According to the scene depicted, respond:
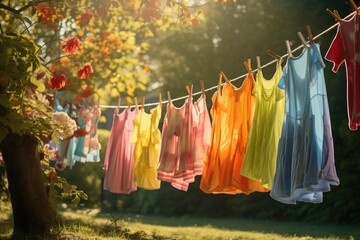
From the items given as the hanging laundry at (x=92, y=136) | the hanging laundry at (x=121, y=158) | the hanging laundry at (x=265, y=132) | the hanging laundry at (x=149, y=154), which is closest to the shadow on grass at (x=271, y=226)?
the hanging laundry at (x=92, y=136)

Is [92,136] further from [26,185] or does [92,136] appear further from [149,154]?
[26,185]

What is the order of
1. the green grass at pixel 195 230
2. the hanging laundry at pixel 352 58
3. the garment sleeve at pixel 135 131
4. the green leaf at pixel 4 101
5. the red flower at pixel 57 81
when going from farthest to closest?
the garment sleeve at pixel 135 131
the green grass at pixel 195 230
the red flower at pixel 57 81
the green leaf at pixel 4 101
the hanging laundry at pixel 352 58

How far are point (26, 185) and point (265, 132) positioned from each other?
2331 mm

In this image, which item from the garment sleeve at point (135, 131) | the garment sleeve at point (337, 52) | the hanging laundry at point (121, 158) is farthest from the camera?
the hanging laundry at point (121, 158)

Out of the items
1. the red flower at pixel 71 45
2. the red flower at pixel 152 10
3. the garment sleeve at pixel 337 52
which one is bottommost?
the garment sleeve at pixel 337 52

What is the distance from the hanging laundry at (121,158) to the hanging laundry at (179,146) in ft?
2.72

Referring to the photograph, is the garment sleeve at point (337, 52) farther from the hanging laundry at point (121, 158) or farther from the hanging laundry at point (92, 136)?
the hanging laundry at point (92, 136)

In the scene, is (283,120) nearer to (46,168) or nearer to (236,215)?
(46,168)

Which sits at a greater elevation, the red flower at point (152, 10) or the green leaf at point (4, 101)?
the red flower at point (152, 10)

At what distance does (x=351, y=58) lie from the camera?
4.09 metres

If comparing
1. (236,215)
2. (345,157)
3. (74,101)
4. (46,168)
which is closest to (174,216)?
(236,215)

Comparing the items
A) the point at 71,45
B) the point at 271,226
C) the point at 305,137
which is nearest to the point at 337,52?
the point at 305,137

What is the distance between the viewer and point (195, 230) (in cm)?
896

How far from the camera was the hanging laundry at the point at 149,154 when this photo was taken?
643cm
